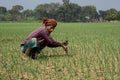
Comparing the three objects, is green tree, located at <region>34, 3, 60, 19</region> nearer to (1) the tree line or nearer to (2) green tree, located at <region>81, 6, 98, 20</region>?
(1) the tree line

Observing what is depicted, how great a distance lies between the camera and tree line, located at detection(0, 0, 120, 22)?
295 feet

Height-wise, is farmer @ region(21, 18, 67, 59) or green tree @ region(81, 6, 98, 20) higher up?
farmer @ region(21, 18, 67, 59)

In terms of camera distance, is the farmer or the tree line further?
the tree line

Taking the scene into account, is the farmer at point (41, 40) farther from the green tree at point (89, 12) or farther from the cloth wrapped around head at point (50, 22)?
the green tree at point (89, 12)

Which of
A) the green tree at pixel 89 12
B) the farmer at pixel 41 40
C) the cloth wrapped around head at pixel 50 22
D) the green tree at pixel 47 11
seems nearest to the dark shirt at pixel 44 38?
the farmer at pixel 41 40

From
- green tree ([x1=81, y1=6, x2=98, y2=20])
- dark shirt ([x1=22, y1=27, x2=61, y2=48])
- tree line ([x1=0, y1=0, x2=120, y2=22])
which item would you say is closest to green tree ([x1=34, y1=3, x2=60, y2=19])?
tree line ([x1=0, y1=0, x2=120, y2=22])

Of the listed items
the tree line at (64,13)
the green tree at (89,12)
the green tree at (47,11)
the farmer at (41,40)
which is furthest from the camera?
the green tree at (89,12)

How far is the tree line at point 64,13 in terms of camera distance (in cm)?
8988

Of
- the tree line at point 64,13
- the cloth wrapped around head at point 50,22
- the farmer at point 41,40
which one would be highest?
the cloth wrapped around head at point 50,22

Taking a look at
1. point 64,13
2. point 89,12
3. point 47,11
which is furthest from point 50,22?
point 89,12

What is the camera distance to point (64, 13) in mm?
89562

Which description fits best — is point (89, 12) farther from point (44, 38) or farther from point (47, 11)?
point (44, 38)

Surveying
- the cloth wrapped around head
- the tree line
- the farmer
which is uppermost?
the cloth wrapped around head

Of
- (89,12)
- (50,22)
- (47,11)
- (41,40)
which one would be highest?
(50,22)
